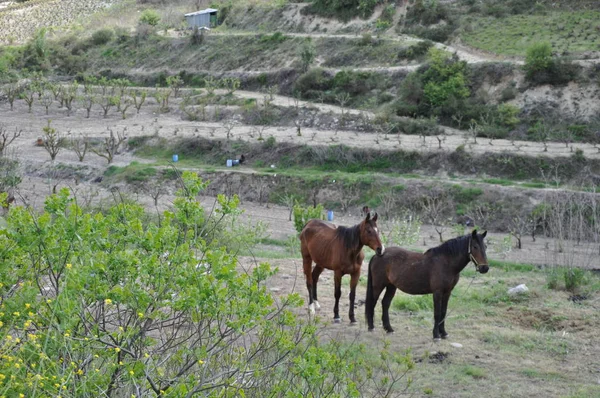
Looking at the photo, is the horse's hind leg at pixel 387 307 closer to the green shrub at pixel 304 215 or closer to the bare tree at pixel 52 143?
the green shrub at pixel 304 215

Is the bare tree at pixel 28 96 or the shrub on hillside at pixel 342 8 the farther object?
the shrub on hillside at pixel 342 8

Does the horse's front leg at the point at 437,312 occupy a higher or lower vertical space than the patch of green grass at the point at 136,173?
higher

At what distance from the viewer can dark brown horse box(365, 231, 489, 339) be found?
1277 cm

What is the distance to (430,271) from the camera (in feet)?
42.7

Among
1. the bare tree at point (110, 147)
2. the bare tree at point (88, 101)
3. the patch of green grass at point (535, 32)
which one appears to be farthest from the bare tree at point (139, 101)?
the patch of green grass at point (535, 32)

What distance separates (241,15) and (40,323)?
74920 mm

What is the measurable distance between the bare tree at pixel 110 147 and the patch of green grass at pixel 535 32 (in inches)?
1099

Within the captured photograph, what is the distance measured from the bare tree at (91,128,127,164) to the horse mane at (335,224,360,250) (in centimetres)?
3237

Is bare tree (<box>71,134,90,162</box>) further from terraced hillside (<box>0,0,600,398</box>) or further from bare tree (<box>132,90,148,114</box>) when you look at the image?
bare tree (<box>132,90,148,114</box>)

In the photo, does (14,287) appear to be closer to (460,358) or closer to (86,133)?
(460,358)

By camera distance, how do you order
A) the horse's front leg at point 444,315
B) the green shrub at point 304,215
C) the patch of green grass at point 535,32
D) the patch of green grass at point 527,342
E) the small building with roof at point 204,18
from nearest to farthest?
1. the patch of green grass at point 527,342
2. the horse's front leg at point 444,315
3. the green shrub at point 304,215
4. the patch of green grass at point 535,32
5. the small building with roof at point 204,18

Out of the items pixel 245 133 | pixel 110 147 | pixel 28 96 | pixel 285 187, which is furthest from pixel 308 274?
pixel 28 96

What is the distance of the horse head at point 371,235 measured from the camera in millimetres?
13163

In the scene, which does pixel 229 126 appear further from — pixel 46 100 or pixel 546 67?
pixel 546 67
